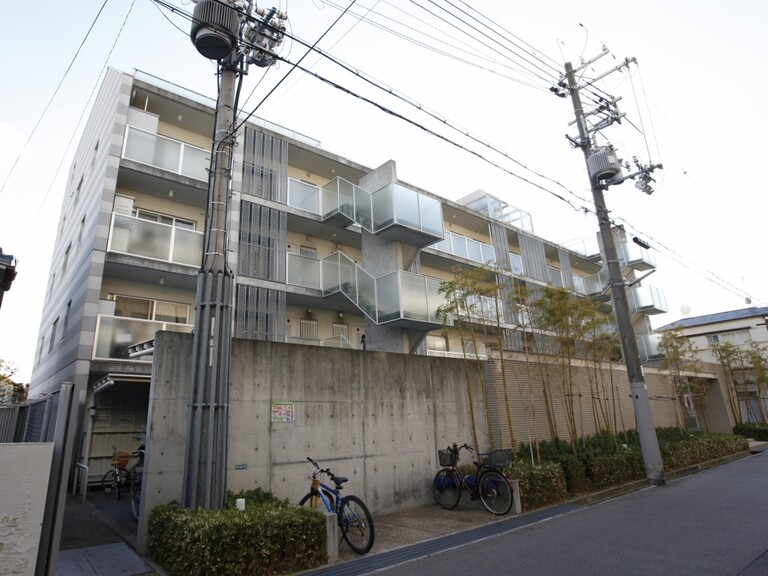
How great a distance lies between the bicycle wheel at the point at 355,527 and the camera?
5.53 metres

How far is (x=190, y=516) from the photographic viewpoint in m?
4.76

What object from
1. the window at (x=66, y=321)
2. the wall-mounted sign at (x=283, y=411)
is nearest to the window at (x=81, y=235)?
the window at (x=66, y=321)

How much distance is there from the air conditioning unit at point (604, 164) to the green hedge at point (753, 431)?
55.9 ft

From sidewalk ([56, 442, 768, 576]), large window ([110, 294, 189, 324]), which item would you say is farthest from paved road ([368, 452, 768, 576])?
large window ([110, 294, 189, 324])

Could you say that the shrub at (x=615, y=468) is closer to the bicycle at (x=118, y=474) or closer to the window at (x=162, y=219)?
the bicycle at (x=118, y=474)

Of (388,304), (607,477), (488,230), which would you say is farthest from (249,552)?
(488,230)

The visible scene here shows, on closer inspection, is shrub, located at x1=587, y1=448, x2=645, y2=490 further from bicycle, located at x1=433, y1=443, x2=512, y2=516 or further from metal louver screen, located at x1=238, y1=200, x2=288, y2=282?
metal louver screen, located at x1=238, y1=200, x2=288, y2=282

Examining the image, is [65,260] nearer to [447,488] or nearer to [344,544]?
[344,544]

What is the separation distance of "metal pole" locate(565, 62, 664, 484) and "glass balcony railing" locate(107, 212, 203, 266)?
10.7m

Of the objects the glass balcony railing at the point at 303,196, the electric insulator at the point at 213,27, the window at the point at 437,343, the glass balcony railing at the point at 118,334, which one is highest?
the glass balcony railing at the point at 303,196

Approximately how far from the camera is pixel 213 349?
5.75m

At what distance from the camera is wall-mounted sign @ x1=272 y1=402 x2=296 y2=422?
6.75 meters

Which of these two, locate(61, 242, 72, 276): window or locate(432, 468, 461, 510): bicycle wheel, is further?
locate(61, 242, 72, 276): window

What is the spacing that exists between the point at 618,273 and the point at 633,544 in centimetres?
752
